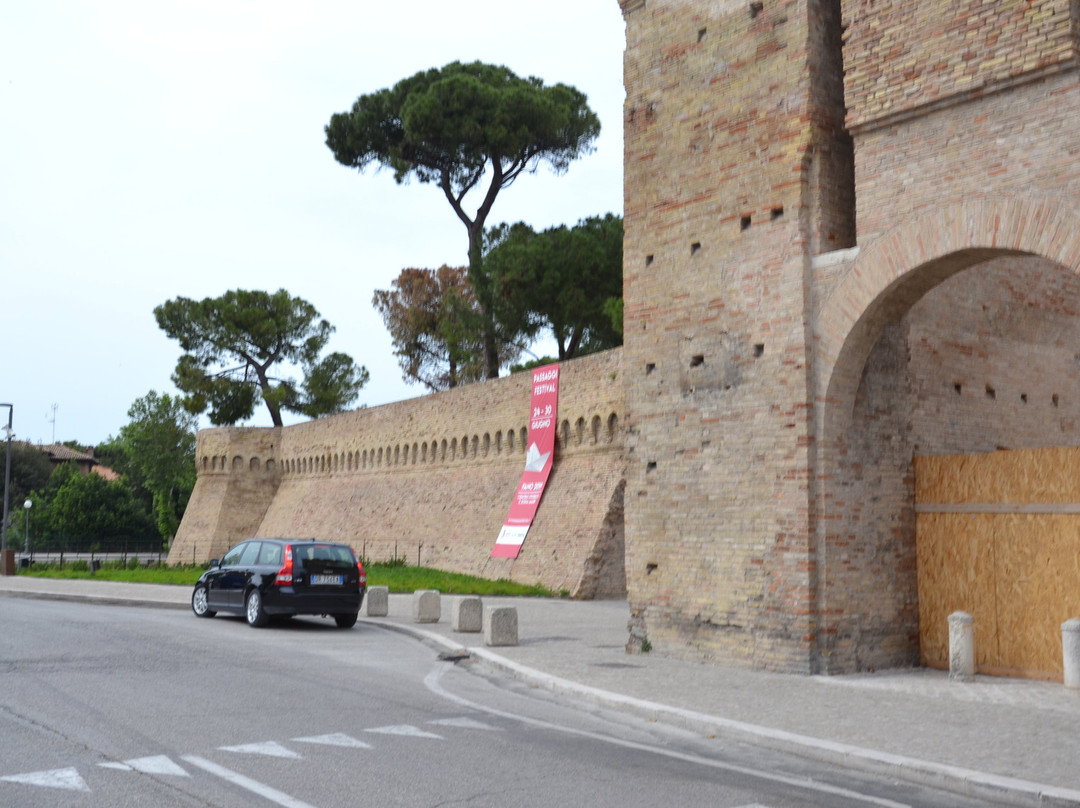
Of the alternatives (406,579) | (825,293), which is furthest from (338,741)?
(406,579)

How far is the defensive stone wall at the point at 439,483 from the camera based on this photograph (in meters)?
24.7

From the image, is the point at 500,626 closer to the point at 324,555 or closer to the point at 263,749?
the point at 324,555

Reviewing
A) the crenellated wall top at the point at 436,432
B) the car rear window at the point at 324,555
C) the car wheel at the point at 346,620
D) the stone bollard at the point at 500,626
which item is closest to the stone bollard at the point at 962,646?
the stone bollard at the point at 500,626

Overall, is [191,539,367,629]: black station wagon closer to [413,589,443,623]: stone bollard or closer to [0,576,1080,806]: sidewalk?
[413,589,443,623]: stone bollard

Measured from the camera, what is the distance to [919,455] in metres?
11.1

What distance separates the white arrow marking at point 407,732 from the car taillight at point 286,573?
8.04m

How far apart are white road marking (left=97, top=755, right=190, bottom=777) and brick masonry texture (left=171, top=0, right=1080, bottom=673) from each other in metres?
6.23

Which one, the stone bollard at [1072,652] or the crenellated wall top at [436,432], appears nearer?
the stone bollard at [1072,652]

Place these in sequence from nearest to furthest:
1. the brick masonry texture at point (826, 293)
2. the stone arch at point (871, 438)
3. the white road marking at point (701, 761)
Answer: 1. the white road marking at point (701, 761)
2. the brick masonry texture at point (826, 293)
3. the stone arch at point (871, 438)

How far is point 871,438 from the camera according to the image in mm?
10648

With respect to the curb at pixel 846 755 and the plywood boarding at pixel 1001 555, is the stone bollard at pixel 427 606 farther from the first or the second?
the plywood boarding at pixel 1001 555

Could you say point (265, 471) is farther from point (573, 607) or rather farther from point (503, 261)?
point (573, 607)

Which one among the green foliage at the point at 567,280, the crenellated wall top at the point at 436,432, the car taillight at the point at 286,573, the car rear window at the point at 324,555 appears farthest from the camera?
the green foliage at the point at 567,280

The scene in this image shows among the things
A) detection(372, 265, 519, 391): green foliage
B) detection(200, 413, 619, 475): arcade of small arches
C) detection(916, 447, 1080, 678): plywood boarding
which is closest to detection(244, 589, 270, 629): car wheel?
detection(916, 447, 1080, 678): plywood boarding
